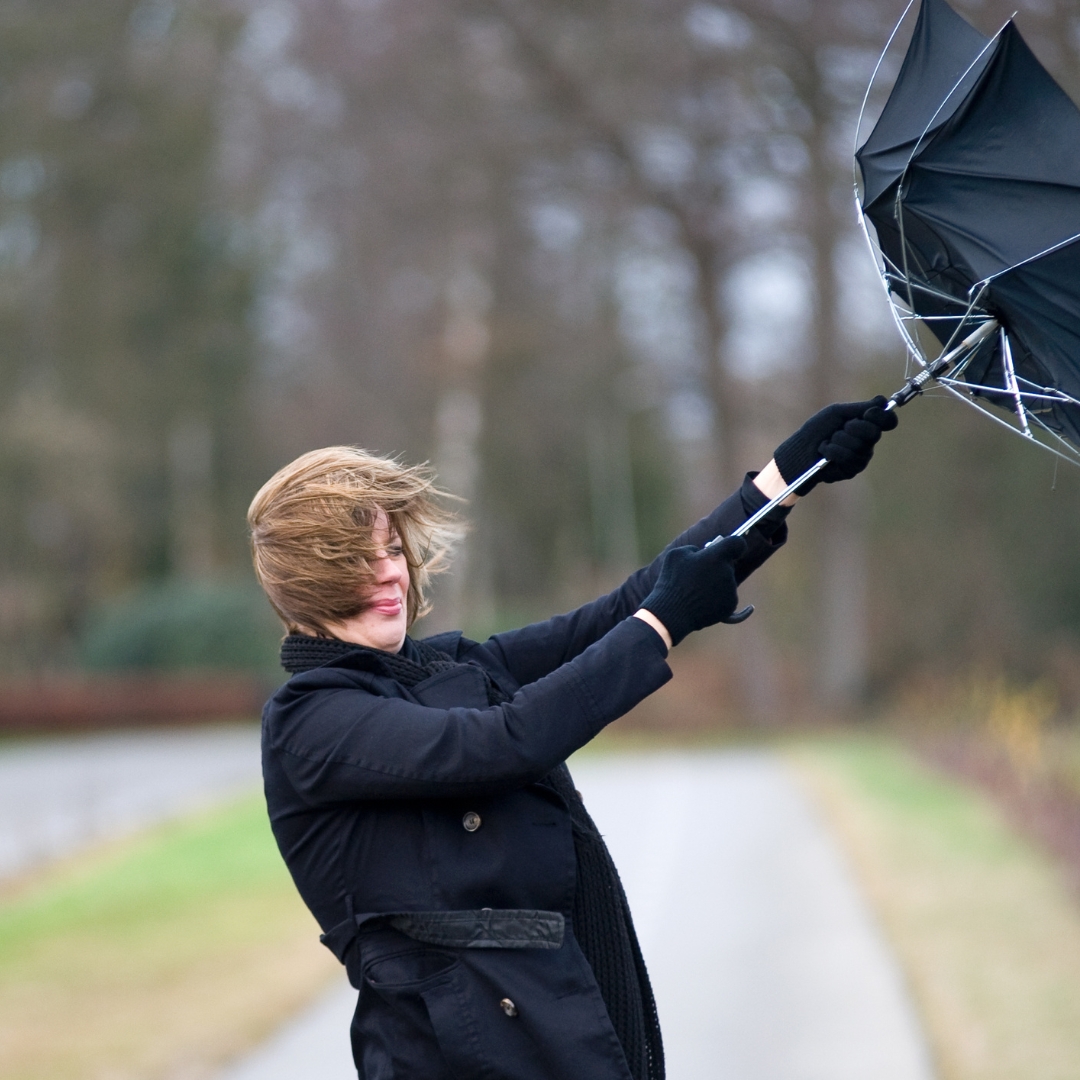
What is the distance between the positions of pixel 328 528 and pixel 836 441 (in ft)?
2.95

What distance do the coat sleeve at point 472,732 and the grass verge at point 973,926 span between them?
3990mm

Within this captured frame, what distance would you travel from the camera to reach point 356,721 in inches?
101

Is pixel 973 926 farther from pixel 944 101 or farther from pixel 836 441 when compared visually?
pixel 944 101

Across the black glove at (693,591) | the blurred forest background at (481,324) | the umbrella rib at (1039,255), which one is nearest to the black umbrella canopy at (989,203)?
the umbrella rib at (1039,255)

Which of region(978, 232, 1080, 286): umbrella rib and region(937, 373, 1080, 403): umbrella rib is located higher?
region(978, 232, 1080, 286): umbrella rib

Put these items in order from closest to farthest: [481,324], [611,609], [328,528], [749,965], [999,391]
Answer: [328,528], [999,391], [611,609], [749,965], [481,324]

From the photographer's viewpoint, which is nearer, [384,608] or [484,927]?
[484,927]

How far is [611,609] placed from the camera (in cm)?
314

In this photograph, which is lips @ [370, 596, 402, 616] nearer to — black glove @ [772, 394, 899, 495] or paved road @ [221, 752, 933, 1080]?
black glove @ [772, 394, 899, 495]

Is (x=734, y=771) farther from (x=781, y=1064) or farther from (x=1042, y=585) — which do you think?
(x=781, y=1064)

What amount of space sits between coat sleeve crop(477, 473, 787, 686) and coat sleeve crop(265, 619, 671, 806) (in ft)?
1.51

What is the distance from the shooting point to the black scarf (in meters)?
2.67

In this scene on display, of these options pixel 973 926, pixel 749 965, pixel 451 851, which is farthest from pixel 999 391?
pixel 973 926

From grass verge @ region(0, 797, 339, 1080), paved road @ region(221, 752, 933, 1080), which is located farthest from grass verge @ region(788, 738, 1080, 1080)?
grass verge @ region(0, 797, 339, 1080)
